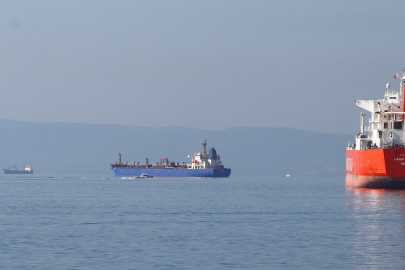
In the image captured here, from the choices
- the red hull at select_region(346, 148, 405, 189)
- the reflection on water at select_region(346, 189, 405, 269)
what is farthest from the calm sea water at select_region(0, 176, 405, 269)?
the red hull at select_region(346, 148, 405, 189)

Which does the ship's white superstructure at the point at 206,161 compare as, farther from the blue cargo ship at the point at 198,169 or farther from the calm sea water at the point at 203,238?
the calm sea water at the point at 203,238

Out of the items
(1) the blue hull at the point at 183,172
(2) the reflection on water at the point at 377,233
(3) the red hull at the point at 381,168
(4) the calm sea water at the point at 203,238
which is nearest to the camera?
(4) the calm sea water at the point at 203,238

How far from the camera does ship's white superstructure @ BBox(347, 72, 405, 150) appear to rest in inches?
2670

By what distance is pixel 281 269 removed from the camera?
23.2 m

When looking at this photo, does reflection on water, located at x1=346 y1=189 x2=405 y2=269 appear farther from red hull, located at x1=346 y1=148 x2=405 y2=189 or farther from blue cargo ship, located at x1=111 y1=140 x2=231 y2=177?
blue cargo ship, located at x1=111 y1=140 x2=231 y2=177

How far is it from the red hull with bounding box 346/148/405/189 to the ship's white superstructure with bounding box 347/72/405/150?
1.48 m

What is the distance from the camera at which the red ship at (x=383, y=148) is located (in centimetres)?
6397

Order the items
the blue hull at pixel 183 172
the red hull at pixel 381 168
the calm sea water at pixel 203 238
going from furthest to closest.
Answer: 1. the blue hull at pixel 183 172
2. the red hull at pixel 381 168
3. the calm sea water at pixel 203 238

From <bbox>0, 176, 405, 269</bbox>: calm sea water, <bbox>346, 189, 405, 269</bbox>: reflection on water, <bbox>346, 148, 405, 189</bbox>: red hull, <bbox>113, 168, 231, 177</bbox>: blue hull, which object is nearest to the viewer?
<bbox>0, 176, 405, 269</bbox>: calm sea water

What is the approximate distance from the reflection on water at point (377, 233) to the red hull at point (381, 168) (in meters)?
7.87

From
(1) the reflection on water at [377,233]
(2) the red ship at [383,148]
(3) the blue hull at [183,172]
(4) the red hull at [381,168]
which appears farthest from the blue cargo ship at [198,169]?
(1) the reflection on water at [377,233]

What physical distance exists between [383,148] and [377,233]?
3396 centimetres

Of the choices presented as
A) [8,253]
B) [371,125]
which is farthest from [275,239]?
[371,125]

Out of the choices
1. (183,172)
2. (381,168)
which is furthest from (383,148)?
(183,172)
